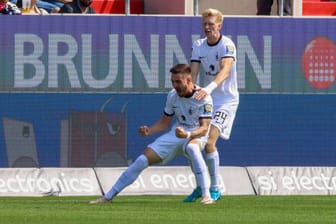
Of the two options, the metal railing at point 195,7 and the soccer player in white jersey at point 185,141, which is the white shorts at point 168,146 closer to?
the soccer player in white jersey at point 185,141

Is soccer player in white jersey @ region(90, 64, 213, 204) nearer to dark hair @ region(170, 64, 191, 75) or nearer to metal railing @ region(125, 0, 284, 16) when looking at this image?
dark hair @ region(170, 64, 191, 75)

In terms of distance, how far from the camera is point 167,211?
13.1 m

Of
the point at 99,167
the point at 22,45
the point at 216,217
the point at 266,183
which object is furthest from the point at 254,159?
the point at 216,217

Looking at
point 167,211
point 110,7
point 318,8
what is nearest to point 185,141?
point 167,211

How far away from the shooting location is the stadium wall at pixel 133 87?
61.9ft

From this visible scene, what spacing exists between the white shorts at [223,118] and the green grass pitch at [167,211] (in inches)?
32.9

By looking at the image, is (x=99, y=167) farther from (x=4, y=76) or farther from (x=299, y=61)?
(x=299, y=61)

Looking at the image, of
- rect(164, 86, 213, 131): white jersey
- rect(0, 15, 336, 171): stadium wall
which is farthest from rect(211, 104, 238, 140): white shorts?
rect(0, 15, 336, 171): stadium wall

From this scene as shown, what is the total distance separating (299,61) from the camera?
1961cm

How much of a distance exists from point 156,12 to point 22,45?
3.14 m

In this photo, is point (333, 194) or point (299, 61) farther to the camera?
point (299, 61)

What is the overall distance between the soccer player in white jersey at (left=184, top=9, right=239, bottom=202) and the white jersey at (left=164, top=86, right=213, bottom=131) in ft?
1.61

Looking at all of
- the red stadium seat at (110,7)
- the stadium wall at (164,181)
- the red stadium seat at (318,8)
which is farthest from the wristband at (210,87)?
the red stadium seat at (318,8)

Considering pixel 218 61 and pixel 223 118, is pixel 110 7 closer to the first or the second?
pixel 218 61
